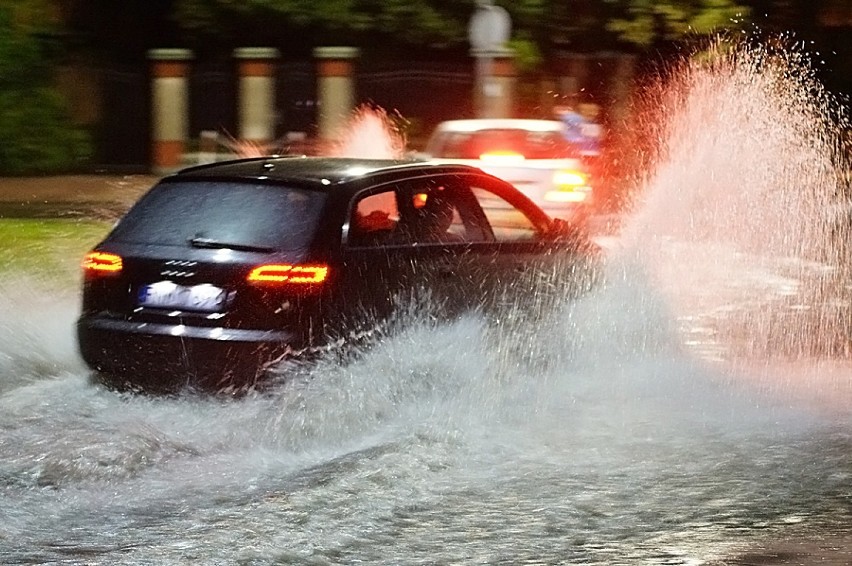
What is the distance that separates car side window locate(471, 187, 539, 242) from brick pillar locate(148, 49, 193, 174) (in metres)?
16.1

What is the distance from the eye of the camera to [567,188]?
1476cm

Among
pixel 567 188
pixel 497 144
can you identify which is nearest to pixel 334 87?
pixel 497 144

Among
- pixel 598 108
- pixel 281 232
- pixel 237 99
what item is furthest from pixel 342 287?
pixel 598 108

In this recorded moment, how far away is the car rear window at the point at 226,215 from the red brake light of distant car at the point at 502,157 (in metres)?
7.34

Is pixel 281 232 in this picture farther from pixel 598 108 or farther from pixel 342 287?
pixel 598 108

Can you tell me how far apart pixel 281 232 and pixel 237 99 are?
19088 mm

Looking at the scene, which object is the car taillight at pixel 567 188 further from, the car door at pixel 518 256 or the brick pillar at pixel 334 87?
the brick pillar at pixel 334 87

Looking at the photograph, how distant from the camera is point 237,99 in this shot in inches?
1015

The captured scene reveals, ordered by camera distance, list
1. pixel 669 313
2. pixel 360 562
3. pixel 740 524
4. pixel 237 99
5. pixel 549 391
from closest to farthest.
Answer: pixel 360 562 → pixel 740 524 → pixel 549 391 → pixel 669 313 → pixel 237 99

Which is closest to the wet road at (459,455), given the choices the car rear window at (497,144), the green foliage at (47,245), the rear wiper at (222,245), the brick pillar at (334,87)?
the rear wiper at (222,245)

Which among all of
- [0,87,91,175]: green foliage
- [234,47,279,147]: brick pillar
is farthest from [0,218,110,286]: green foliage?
[234,47,279,147]: brick pillar

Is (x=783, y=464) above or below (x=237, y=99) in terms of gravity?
below

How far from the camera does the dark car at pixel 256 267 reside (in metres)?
7.02

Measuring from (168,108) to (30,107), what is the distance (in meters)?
2.46
